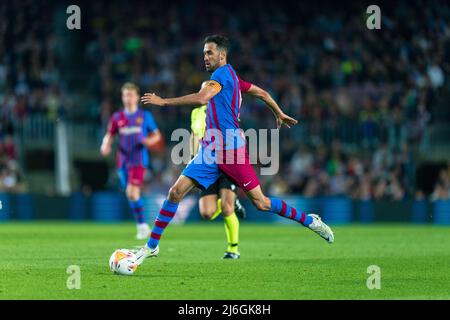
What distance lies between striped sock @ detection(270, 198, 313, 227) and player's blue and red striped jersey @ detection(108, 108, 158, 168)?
6.35 m

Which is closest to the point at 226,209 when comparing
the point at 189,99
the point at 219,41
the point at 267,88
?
the point at 219,41

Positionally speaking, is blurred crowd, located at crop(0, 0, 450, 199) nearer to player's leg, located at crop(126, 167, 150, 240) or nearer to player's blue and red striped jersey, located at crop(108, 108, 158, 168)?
player's blue and red striped jersey, located at crop(108, 108, 158, 168)

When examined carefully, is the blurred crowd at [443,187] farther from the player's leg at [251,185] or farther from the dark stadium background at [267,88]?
the player's leg at [251,185]

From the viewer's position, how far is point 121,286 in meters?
9.66

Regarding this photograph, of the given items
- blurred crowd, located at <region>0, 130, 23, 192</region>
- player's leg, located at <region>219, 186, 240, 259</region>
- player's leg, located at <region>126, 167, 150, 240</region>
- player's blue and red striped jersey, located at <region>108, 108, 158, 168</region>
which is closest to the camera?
player's leg, located at <region>219, 186, 240, 259</region>

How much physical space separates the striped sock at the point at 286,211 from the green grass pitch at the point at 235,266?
544 mm

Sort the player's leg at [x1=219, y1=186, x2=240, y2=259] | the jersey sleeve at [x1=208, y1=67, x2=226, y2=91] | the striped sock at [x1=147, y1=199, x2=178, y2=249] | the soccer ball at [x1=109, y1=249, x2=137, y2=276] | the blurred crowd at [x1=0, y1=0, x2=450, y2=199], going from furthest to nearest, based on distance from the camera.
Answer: the blurred crowd at [x1=0, y1=0, x2=450, y2=199]
the player's leg at [x1=219, y1=186, x2=240, y2=259]
the striped sock at [x1=147, y1=199, x2=178, y2=249]
the jersey sleeve at [x1=208, y1=67, x2=226, y2=91]
the soccer ball at [x1=109, y1=249, x2=137, y2=276]

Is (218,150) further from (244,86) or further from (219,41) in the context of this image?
(219,41)

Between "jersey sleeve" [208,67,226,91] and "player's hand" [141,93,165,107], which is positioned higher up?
"jersey sleeve" [208,67,226,91]

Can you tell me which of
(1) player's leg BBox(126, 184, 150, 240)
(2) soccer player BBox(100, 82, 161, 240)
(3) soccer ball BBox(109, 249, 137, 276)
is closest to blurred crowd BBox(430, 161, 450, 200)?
(2) soccer player BBox(100, 82, 161, 240)

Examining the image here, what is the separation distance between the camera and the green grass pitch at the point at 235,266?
9281 millimetres

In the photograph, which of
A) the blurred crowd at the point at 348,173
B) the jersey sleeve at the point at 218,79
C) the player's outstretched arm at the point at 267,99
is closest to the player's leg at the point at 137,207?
the player's outstretched arm at the point at 267,99

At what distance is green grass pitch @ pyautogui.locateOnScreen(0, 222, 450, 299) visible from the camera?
928cm
